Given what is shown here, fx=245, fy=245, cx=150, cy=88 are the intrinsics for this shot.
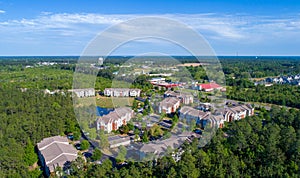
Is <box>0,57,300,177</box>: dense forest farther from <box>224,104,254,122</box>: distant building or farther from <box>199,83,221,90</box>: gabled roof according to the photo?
<box>199,83,221,90</box>: gabled roof

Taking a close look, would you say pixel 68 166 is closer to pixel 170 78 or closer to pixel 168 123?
pixel 168 123

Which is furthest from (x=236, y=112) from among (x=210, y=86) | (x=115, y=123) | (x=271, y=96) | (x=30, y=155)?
(x=30, y=155)

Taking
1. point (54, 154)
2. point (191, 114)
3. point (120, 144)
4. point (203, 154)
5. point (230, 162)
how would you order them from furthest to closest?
point (191, 114)
point (120, 144)
point (54, 154)
point (203, 154)
point (230, 162)

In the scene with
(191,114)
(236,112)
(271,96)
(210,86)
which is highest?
(210,86)

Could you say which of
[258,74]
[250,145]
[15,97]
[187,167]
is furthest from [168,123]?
[258,74]

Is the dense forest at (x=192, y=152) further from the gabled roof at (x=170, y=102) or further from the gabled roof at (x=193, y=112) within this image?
the gabled roof at (x=170, y=102)

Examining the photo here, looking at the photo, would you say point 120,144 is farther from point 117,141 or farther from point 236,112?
point 236,112

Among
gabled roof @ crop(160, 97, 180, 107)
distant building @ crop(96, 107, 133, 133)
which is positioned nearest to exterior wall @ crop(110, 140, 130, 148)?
distant building @ crop(96, 107, 133, 133)
